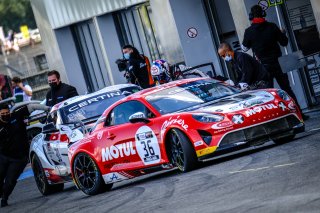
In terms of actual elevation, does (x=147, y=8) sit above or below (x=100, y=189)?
above

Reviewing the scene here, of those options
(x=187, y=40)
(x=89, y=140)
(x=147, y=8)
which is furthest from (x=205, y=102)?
(x=147, y=8)

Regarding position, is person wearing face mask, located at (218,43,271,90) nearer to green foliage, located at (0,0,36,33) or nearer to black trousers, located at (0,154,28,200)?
black trousers, located at (0,154,28,200)

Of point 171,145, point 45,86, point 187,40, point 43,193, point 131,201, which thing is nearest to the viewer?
point 131,201

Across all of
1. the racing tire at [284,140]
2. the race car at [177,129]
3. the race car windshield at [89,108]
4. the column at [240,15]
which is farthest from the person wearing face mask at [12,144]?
the column at [240,15]

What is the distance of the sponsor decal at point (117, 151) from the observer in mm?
16359

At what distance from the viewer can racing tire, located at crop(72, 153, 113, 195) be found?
56.2 ft

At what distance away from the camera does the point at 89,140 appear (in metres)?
17.2

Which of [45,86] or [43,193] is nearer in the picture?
[43,193]

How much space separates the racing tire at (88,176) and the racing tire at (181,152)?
6.17 feet

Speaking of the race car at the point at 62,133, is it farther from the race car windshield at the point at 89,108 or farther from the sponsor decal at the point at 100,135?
the sponsor decal at the point at 100,135

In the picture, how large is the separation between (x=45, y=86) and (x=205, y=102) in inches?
Answer: 2369

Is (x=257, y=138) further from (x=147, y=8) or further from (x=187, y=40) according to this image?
(x=147, y=8)

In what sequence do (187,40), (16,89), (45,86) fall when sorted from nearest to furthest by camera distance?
(187,40), (16,89), (45,86)

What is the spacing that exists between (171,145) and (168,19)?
1225cm
